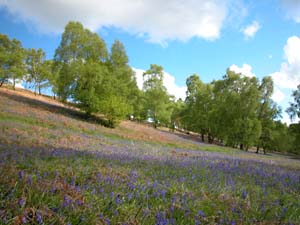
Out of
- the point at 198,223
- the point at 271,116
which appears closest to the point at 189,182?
the point at 198,223

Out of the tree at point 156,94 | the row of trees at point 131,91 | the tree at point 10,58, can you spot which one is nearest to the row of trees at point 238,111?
the row of trees at point 131,91

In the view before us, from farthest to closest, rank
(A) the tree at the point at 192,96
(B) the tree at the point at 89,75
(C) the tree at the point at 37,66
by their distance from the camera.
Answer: (C) the tree at the point at 37,66 → (A) the tree at the point at 192,96 → (B) the tree at the point at 89,75

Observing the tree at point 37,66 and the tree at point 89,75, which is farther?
the tree at point 37,66

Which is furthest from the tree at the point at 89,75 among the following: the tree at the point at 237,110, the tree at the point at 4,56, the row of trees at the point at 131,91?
the tree at the point at 237,110

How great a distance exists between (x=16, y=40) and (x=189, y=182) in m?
53.7

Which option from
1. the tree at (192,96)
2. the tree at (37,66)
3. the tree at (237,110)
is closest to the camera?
the tree at (237,110)

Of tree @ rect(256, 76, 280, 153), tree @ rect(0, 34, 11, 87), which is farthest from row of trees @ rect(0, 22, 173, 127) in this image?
tree @ rect(256, 76, 280, 153)

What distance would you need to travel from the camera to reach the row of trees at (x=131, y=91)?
27766mm

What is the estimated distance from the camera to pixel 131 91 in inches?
1591

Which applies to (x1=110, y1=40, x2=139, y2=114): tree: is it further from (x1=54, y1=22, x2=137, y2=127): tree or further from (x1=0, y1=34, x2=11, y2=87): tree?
(x1=0, y1=34, x2=11, y2=87): tree

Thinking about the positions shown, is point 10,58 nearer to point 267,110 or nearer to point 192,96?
point 192,96

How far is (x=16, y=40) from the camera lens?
4747 cm

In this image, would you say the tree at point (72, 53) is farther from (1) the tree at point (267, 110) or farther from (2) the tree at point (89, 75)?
(1) the tree at point (267, 110)

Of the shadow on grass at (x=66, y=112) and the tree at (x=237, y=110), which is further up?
the tree at (x=237, y=110)
